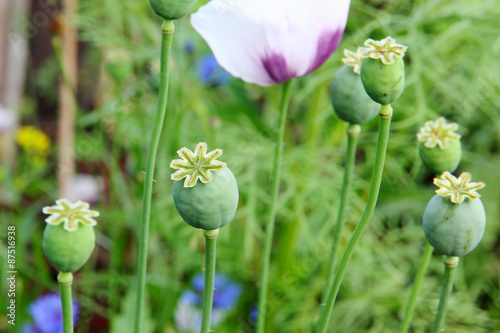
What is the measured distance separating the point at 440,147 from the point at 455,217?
6 centimetres

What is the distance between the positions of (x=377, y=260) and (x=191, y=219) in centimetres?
71

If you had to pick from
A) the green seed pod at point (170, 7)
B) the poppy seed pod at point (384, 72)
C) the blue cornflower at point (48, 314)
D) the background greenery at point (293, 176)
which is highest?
the green seed pod at point (170, 7)

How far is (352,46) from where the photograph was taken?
768mm

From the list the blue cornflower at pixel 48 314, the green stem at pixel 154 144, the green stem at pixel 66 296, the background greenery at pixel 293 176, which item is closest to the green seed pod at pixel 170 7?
the green stem at pixel 154 144

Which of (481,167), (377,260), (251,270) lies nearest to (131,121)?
(251,270)

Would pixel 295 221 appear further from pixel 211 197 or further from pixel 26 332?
pixel 211 197

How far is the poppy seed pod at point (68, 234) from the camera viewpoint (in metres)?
0.26

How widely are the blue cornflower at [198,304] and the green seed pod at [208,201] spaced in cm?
55

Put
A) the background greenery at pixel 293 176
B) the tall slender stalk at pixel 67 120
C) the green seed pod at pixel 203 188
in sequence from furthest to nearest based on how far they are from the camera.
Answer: the tall slender stalk at pixel 67 120 → the background greenery at pixel 293 176 → the green seed pod at pixel 203 188

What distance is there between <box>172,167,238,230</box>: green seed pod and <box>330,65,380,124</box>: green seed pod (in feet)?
0.32

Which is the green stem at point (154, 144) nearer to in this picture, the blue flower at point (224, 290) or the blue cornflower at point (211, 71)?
the blue flower at point (224, 290)

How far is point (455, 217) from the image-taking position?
0.89ft

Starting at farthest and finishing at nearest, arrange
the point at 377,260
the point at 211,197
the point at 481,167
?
the point at 481,167, the point at 377,260, the point at 211,197

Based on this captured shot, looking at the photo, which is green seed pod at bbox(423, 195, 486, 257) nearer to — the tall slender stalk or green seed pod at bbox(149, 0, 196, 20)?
green seed pod at bbox(149, 0, 196, 20)
